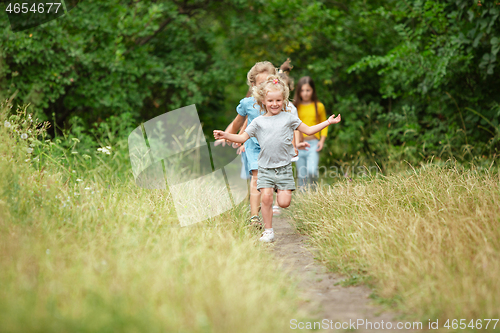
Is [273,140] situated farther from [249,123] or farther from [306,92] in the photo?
[306,92]

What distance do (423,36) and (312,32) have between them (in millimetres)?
2501

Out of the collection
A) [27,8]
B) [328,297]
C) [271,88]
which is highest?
[27,8]

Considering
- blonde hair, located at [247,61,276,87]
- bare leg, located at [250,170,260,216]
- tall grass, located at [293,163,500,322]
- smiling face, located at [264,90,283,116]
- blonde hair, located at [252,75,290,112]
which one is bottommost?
tall grass, located at [293,163,500,322]

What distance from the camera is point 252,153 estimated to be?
4.68m

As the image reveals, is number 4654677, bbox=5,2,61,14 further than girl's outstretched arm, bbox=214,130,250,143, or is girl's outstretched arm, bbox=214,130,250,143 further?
number 4654677, bbox=5,2,61,14

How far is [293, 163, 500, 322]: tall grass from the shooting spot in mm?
2580

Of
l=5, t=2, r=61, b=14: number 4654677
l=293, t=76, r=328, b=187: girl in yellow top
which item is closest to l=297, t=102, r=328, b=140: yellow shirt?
l=293, t=76, r=328, b=187: girl in yellow top

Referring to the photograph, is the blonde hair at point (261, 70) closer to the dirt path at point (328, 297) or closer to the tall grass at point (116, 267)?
the tall grass at point (116, 267)

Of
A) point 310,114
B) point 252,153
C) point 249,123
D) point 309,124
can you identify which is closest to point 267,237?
point 252,153

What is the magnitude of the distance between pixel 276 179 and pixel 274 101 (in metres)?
0.75

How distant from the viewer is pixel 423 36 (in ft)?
23.4

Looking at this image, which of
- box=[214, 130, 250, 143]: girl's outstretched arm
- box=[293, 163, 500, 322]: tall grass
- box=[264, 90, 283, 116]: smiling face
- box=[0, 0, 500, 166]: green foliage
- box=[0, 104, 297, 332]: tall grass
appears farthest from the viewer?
box=[0, 0, 500, 166]: green foliage

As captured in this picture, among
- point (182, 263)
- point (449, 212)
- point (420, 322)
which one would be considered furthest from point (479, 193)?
point (182, 263)

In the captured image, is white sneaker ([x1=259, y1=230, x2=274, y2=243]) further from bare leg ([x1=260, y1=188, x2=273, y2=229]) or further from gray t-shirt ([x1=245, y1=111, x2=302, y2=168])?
gray t-shirt ([x1=245, y1=111, x2=302, y2=168])
